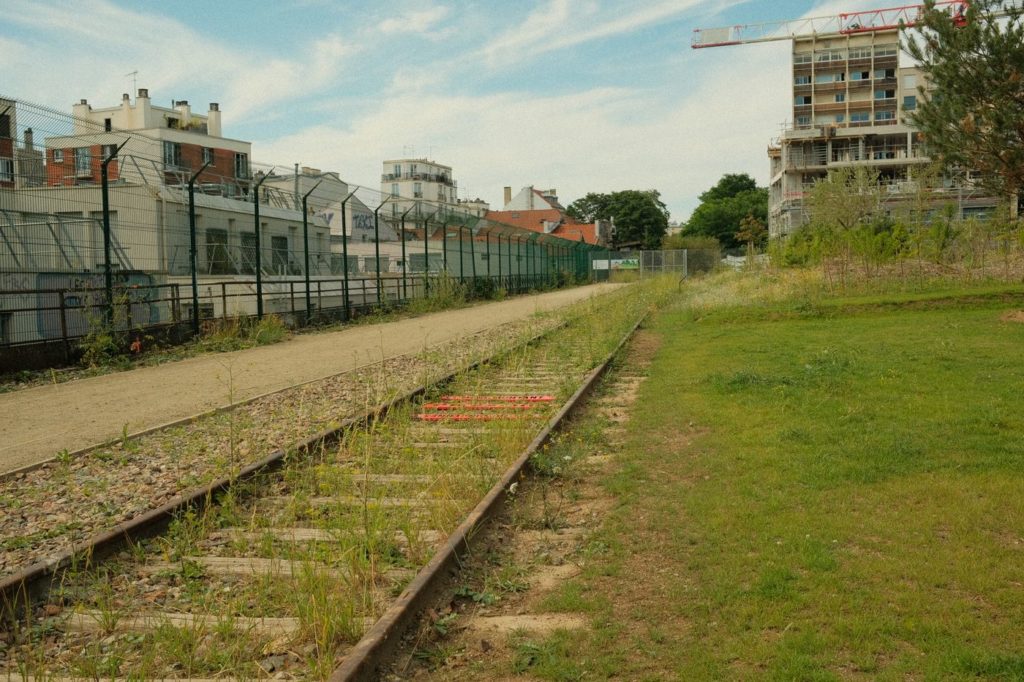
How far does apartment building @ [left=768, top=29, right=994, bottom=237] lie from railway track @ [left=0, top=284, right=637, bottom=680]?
84.9m

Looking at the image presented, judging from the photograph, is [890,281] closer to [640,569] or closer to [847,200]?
[847,200]

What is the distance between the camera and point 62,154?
13.5 meters

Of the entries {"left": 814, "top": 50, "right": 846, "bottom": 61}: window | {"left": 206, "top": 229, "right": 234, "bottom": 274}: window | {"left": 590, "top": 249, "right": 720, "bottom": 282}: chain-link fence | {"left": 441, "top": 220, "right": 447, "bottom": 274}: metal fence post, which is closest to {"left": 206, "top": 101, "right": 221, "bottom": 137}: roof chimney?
{"left": 590, "top": 249, "right": 720, "bottom": 282}: chain-link fence

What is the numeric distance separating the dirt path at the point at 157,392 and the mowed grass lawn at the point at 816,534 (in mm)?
3976

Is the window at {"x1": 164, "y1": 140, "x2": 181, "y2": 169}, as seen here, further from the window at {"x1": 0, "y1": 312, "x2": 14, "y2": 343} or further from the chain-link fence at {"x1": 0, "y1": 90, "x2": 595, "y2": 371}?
the window at {"x1": 0, "y1": 312, "x2": 14, "y2": 343}

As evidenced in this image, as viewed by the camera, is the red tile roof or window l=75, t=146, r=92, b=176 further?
the red tile roof

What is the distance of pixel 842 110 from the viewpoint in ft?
319

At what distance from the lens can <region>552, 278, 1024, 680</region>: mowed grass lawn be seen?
361cm

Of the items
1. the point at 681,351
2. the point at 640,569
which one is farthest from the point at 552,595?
the point at 681,351

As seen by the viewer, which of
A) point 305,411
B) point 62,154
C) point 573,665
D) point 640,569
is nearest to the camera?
point 573,665

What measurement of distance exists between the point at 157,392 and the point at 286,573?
23.9 ft

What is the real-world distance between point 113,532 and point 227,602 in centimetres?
112

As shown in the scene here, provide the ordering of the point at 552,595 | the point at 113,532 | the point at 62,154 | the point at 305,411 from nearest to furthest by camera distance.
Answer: the point at 552,595 < the point at 113,532 < the point at 305,411 < the point at 62,154

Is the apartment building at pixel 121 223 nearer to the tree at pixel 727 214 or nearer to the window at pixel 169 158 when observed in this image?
the window at pixel 169 158
